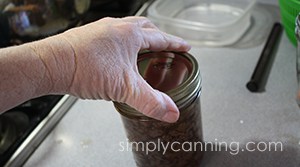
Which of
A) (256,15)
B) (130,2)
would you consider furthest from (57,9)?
(256,15)

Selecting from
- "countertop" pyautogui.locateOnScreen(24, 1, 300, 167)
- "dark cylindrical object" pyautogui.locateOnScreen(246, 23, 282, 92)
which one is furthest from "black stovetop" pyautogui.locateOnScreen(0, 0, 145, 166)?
"dark cylindrical object" pyautogui.locateOnScreen(246, 23, 282, 92)

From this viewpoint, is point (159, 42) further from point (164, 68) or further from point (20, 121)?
point (20, 121)

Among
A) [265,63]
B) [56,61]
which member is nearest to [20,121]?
[56,61]

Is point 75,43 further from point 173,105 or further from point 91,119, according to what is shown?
point 91,119

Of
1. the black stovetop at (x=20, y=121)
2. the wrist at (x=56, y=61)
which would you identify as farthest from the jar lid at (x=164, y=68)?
the black stovetop at (x=20, y=121)

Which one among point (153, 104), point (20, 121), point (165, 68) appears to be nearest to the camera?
point (153, 104)

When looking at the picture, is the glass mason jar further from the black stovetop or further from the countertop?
the black stovetop

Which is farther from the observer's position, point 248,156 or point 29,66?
point 248,156

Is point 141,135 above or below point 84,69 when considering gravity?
below
